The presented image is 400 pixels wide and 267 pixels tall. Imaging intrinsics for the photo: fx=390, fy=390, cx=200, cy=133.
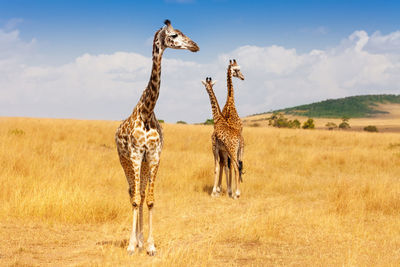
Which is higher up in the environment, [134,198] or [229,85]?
[229,85]

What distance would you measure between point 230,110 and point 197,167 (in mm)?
2587

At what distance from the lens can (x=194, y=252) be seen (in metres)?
5.27

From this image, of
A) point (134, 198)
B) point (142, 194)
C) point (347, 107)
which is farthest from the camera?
point (347, 107)

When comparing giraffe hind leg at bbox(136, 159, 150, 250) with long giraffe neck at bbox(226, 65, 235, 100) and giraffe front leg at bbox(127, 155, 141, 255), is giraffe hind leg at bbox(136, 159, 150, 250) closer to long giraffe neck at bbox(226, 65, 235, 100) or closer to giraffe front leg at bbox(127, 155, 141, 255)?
giraffe front leg at bbox(127, 155, 141, 255)

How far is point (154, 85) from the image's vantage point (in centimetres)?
533

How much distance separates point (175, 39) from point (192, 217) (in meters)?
3.95

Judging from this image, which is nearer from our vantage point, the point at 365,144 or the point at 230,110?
the point at 230,110

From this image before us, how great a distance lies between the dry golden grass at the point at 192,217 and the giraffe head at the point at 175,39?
2.67m

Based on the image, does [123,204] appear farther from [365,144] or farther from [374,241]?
[365,144]

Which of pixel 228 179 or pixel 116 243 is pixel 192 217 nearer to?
pixel 116 243

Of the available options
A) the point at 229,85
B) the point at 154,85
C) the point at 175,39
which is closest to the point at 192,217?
the point at 154,85

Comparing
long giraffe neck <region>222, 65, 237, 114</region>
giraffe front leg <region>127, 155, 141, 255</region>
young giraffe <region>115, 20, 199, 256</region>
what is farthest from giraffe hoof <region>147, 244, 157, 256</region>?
long giraffe neck <region>222, 65, 237, 114</region>

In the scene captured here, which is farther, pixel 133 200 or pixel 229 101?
pixel 229 101

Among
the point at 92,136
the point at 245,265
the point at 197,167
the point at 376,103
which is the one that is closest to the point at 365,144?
the point at 197,167
